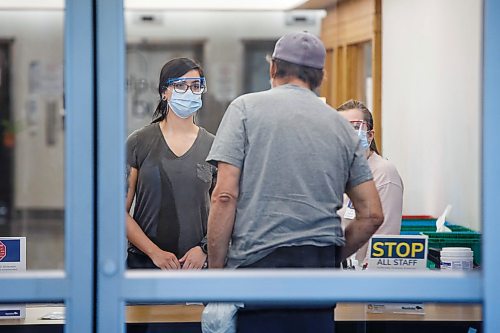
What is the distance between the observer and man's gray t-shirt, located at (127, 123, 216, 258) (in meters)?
3.34

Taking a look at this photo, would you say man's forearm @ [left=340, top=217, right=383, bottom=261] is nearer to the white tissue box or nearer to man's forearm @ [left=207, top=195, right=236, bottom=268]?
man's forearm @ [left=207, top=195, right=236, bottom=268]

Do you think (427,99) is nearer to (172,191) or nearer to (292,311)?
(172,191)

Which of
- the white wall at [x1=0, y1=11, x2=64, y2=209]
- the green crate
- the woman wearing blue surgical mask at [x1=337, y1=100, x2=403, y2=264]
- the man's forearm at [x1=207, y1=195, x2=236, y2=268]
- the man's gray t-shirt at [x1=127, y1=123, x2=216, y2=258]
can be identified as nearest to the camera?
the man's forearm at [x1=207, y1=195, x2=236, y2=268]

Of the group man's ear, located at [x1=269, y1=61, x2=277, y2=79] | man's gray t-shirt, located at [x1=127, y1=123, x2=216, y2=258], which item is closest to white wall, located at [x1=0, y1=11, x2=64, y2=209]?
man's gray t-shirt, located at [x1=127, y1=123, x2=216, y2=258]

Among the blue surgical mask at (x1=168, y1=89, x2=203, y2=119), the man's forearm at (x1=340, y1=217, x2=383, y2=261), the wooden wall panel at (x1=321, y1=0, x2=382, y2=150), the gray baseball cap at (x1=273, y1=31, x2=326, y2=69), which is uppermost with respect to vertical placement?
the wooden wall panel at (x1=321, y1=0, x2=382, y2=150)

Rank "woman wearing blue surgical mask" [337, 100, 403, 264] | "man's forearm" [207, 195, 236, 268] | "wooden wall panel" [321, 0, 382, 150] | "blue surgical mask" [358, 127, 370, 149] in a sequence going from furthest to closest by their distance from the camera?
"wooden wall panel" [321, 0, 382, 150] → "woman wearing blue surgical mask" [337, 100, 403, 264] → "blue surgical mask" [358, 127, 370, 149] → "man's forearm" [207, 195, 236, 268]

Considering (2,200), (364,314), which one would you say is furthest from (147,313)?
(2,200)

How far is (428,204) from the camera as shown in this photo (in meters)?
5.26

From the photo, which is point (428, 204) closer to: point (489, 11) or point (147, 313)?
point (147, 313)

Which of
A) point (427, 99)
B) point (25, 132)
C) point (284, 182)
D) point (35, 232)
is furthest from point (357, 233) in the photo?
point (25, 132)

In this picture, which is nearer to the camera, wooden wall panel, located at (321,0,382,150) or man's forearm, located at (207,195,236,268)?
man's forearm, located at (207,195,236,268)

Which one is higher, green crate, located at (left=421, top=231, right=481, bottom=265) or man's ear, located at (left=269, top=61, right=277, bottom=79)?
man's ear, located at (left=269, top=61, right=277, bottom=79)

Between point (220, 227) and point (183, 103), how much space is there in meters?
1.03

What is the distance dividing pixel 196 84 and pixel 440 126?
200cm
